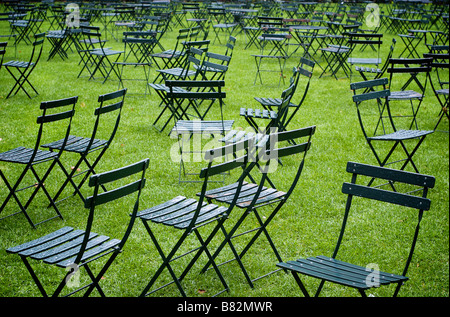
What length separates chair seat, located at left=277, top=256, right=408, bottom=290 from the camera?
2.90 meters

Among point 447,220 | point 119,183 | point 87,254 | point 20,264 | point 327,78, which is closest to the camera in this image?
point 87,254

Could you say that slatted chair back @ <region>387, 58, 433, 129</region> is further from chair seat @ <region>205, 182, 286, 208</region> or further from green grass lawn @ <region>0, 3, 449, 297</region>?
chair seat @ <region>205, 182, 286, 208</region>

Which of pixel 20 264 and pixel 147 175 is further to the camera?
pixel 147 175

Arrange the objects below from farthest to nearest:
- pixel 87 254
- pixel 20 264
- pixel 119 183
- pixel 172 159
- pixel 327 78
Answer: pixel 327 78
pixel 172 159
pixel 119 183
pixel 20 264
pixel 87 254

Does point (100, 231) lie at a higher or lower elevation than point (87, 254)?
lower

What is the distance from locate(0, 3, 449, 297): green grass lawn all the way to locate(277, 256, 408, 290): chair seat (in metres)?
0.69

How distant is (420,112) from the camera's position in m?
9.07

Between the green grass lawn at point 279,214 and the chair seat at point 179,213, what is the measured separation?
634mm

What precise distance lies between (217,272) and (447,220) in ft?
8.61

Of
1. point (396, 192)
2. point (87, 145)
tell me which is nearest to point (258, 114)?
point (87, 145)

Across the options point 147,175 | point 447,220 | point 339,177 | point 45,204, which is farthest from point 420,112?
point 45,204

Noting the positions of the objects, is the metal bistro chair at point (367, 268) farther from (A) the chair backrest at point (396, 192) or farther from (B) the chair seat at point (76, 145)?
(B) the chair seat at point (76, 145)

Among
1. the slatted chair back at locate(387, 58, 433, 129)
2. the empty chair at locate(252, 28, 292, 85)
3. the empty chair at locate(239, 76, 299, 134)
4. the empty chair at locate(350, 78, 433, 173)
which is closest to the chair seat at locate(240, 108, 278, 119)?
the empty chair at locate(239, 76, 299, 134)
